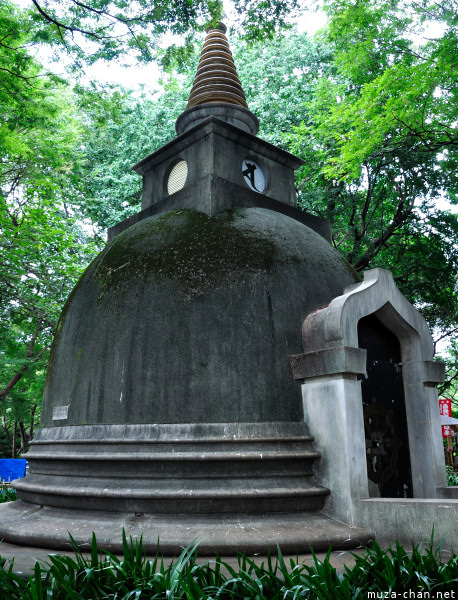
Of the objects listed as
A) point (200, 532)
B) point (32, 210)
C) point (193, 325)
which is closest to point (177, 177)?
point (193, 325)

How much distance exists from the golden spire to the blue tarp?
12163 mm

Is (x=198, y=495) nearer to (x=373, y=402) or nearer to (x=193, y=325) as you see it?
(x=193, y=325)

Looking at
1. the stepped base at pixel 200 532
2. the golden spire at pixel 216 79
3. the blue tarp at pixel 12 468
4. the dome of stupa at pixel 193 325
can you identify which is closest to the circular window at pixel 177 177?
the dome of stupa at pixel 193 325

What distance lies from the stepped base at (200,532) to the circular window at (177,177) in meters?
5.62

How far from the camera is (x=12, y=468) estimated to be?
15.7m

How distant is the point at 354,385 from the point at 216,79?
290 inches

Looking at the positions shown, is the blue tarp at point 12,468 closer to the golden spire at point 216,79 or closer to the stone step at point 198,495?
the stone step at point 198,495

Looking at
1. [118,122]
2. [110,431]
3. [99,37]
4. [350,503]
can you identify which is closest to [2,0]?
[118,122]

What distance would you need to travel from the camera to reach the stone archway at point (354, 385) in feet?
19.0

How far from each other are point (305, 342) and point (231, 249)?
5.44 ft

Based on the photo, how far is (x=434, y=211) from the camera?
51.1 feet

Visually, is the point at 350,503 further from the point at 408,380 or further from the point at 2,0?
the point at 2,0

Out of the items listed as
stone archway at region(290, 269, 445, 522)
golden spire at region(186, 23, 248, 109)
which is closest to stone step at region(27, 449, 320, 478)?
stone archway at region(290, 269, 445, 522)

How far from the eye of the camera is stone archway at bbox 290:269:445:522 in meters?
5.79
